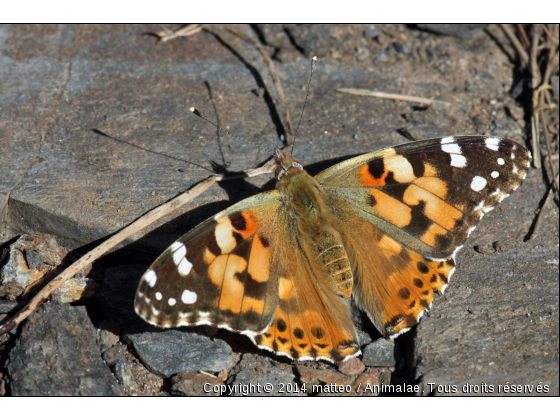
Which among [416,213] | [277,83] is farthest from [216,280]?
[277,83]

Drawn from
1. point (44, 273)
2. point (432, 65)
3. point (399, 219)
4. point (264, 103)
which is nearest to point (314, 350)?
point (399, 219)

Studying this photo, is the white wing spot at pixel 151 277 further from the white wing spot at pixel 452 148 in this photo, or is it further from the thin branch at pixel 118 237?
the white wing spot at pixel 452 148

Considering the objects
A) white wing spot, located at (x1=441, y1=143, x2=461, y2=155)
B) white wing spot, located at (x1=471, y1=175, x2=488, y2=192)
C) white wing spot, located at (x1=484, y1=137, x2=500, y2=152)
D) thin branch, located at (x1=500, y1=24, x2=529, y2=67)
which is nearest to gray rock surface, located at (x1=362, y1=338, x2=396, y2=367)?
white wing spot, located at (x1=471, y1=175, x2=488, y2=192)

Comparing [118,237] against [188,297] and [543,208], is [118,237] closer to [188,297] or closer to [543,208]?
[188,297]

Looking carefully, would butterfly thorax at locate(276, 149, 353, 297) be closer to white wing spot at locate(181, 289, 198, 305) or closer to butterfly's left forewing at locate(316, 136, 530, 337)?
butterfly's left forewing at locate(316, 136, 530, 337)

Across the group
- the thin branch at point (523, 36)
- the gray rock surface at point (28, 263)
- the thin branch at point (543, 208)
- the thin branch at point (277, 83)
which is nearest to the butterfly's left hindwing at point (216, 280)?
the gray rock surface at point (28, 263)
